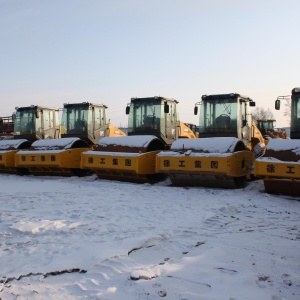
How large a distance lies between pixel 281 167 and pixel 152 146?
15.1ft

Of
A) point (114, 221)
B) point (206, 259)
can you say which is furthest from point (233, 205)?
point (206, 259)

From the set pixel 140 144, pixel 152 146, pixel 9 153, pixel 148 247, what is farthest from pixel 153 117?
pixel 148 247

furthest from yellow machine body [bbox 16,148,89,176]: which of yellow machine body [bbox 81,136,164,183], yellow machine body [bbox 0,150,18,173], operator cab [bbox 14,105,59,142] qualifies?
operator cab [bbox 14,105,59,142]

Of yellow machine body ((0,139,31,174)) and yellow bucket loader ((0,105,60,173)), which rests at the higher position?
yellow bucket loader ((0,105,60,173))

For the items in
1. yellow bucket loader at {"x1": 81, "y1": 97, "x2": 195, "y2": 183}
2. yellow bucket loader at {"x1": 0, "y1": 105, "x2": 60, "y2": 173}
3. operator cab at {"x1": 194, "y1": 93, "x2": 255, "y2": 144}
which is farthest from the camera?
yellow bucket loader at {"x1": 0, "y1": 105, "x2": 60, "y2": 173}

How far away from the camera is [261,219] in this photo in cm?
729

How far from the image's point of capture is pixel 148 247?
5297 mm

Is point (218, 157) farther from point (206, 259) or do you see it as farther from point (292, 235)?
point (206, 259)

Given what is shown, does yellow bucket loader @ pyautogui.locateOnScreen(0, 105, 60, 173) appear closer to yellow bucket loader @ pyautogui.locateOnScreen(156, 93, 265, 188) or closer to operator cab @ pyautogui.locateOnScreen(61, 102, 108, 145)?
operator cab @ pyautogui.locateOnScreen(61, 102, 108, 145)

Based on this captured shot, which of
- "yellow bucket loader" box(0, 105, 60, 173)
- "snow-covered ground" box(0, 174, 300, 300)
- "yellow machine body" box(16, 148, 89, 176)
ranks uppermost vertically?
"yellow bucket loader" box(0, 105, 60, 173)

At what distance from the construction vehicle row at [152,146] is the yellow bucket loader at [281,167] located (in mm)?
51

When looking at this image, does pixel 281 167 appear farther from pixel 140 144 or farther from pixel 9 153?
pixel 9 153

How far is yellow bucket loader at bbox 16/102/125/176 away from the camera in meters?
14.0

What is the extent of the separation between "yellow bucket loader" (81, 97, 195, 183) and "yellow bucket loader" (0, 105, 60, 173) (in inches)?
177
